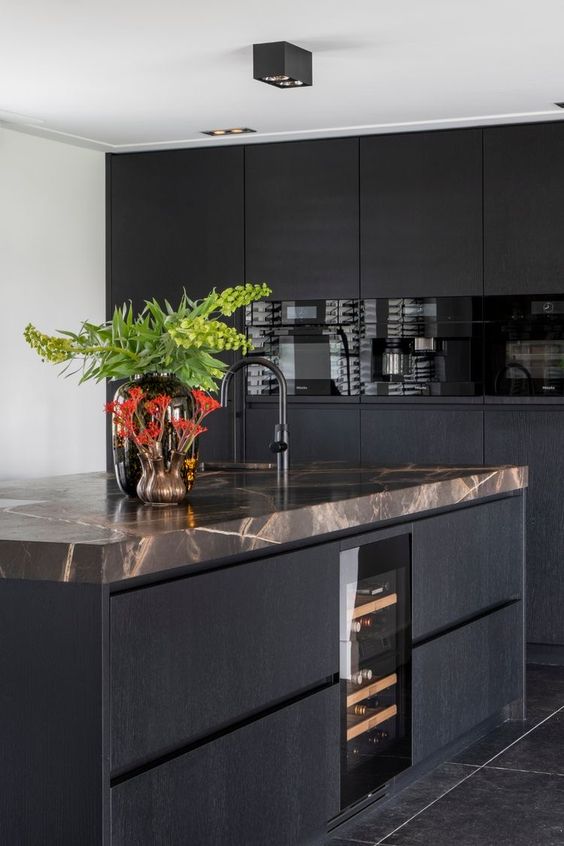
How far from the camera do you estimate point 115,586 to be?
221cm

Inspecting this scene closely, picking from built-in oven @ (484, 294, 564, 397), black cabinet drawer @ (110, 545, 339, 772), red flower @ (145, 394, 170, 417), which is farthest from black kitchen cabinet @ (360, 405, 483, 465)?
red flower @ (145, 394, 170, 417)

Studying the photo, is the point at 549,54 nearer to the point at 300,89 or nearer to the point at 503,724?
the point at 300,89

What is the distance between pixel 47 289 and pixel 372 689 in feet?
10.8

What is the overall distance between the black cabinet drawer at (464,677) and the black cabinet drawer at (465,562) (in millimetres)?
65

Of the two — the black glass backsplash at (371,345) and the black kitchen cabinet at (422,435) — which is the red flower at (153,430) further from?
the black glass backsplash at (371,345)

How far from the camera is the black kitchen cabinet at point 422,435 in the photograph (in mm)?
5633

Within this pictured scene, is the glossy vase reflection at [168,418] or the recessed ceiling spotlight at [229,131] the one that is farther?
the recessed ceiling spotlight at [229,131]

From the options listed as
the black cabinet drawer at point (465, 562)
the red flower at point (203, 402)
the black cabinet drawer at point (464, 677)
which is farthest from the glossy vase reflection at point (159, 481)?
the black cabinet drawer at point (464, 677)

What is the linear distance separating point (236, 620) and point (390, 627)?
36.4 inches

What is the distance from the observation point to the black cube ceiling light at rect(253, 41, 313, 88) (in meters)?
4.23

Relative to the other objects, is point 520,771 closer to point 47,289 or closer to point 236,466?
point 236,466

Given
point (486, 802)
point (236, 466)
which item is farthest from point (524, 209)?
point (486, 802)

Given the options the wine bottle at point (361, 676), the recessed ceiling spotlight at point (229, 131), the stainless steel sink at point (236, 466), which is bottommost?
the wine bottle at point (361, 676)

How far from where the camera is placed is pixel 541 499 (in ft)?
18.2
